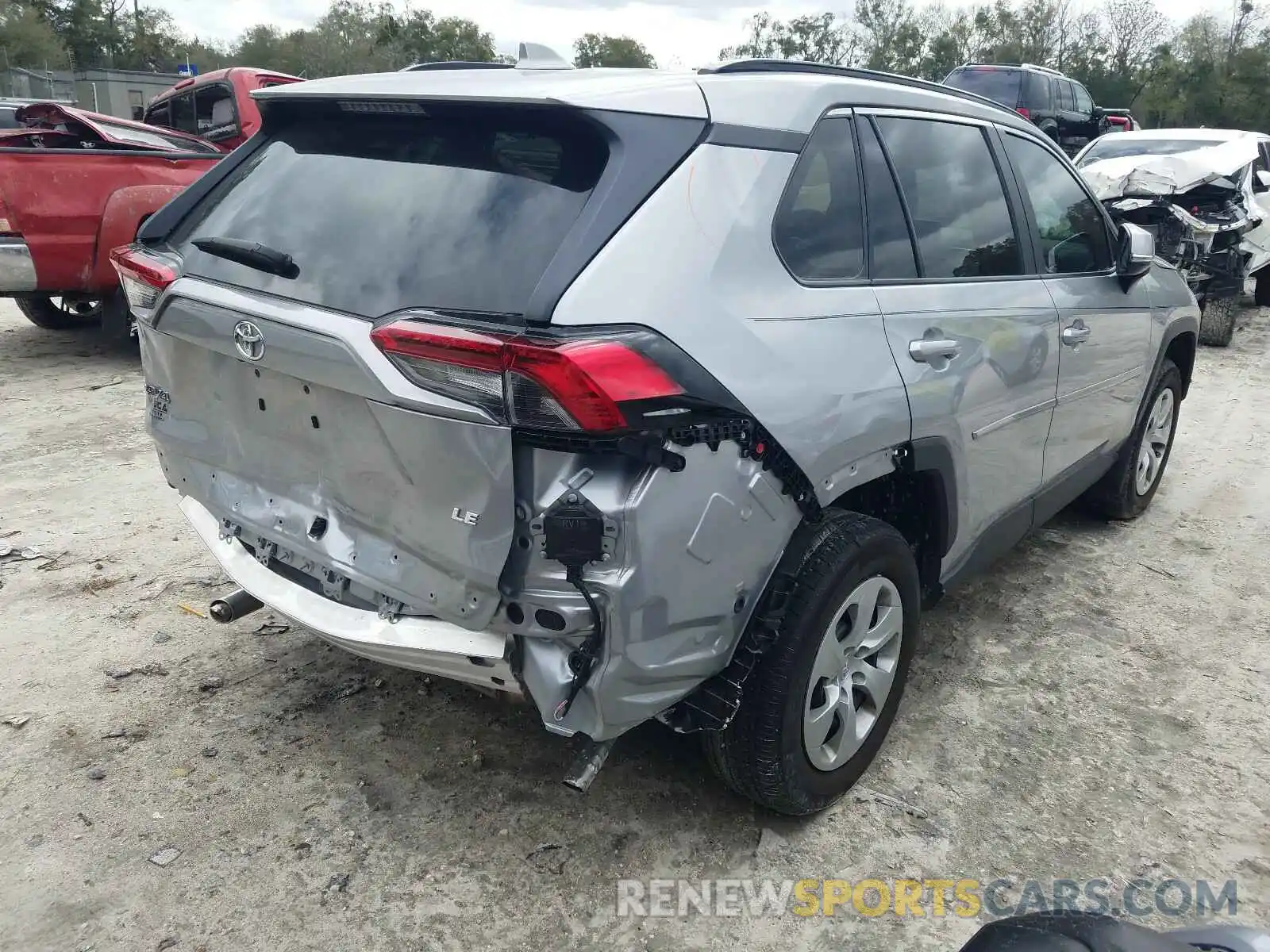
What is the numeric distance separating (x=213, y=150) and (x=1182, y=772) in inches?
314

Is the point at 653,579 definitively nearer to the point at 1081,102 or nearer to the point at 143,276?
the point at 143,276

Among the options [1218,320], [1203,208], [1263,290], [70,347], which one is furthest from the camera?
[1263,290]

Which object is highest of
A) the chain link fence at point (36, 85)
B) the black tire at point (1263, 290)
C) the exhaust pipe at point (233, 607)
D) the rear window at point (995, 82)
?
the exhaust pipe at point (233, 607)

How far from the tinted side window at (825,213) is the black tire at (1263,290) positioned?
36.2ft

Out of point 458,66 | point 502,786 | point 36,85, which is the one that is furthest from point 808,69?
point 36,85

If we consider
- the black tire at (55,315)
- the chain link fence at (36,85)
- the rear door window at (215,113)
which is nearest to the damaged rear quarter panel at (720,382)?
the black tire at (55,315)

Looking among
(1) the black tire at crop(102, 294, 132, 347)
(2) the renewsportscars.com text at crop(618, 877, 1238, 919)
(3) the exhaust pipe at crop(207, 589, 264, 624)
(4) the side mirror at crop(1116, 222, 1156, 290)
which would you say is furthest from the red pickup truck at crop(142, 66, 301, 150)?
(2) the renewsportscars.com text at crop(618, 877, 1238, 919)

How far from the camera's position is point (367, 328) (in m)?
2.13

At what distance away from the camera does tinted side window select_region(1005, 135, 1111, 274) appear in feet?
11.7

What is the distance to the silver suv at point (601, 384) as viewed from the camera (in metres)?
2.00

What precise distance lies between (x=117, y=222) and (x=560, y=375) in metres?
6.45

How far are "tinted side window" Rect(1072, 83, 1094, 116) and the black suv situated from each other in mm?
996

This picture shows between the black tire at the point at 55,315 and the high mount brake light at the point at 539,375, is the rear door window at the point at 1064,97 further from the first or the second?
the high mount brake light at the point at 539,375

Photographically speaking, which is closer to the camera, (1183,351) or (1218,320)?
(1183,351)
